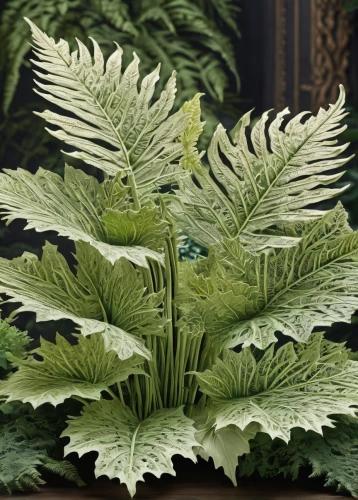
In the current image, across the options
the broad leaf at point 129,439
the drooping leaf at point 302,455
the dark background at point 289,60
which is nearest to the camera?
→ the broad leaf at point 129,439

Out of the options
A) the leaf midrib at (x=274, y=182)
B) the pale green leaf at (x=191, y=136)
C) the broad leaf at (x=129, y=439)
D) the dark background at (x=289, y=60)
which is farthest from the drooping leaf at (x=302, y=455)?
the dark background at (x=289, y=60)

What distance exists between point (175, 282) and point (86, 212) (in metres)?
0.19

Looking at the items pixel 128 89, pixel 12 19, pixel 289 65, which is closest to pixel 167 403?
pixel 128 89

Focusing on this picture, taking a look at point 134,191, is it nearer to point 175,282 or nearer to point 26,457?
point 175,282

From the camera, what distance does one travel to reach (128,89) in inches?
47.6

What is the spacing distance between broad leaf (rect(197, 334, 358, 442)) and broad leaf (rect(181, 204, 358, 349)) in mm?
51

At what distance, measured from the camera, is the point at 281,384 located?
1113 millimetres

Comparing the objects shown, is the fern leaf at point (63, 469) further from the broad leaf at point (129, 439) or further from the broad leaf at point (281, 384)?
the broad leaf at point (281, 384)

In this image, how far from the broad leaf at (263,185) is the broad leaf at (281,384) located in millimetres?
186

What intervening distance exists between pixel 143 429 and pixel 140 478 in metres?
0.15

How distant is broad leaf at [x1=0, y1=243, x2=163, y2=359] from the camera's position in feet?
3.58

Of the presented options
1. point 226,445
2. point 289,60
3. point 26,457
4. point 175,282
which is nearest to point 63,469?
point 26,457

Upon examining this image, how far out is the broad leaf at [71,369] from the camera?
108 centimetres

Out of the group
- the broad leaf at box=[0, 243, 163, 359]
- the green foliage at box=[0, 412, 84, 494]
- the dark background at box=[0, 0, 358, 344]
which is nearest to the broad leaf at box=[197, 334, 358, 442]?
the broad leaf at box=[0, 243, 163, 359]
